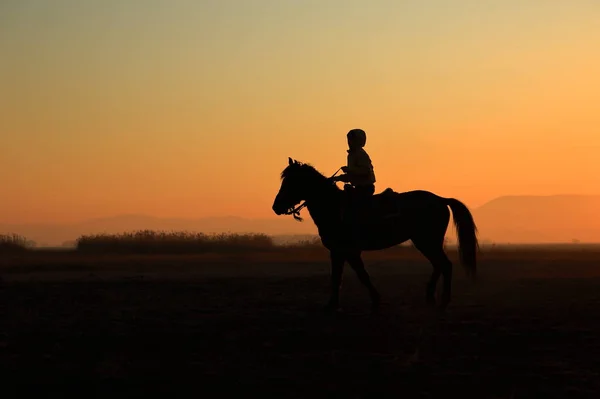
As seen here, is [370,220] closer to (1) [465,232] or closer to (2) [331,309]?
(2) [331,309]

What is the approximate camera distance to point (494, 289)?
18.2 m

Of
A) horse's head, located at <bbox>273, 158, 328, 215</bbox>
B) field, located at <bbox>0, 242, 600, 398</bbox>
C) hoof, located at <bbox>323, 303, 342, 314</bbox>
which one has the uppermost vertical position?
horse's head, located at <bbox>273, 158, 328, 215</bbox>

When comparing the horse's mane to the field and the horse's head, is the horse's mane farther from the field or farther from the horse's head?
the field

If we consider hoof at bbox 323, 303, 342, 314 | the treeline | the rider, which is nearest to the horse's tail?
the rider

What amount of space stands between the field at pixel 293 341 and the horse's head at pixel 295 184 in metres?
1.70

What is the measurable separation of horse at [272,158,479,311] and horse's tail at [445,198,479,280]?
1.05ft

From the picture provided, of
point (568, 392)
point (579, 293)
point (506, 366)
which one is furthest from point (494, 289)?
point (568, 392)

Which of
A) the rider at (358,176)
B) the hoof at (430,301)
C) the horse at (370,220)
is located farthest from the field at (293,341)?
the rider at (358,176)

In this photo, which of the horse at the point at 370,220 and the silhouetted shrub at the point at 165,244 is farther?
the silhouetted shrub at the point at 165,244

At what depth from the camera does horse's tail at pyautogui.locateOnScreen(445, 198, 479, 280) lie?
1462cm

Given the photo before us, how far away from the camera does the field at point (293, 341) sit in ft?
24.7

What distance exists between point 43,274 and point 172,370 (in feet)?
54.2

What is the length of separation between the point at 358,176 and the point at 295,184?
1025 millimetres

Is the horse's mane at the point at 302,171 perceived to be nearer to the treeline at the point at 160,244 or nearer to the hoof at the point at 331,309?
the hoof at the point at 331,309
